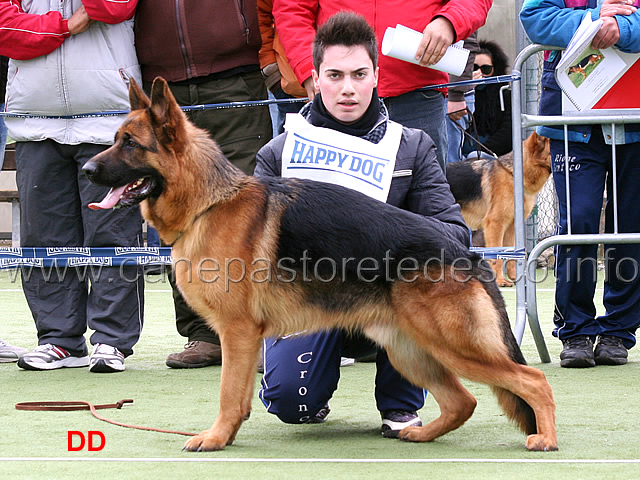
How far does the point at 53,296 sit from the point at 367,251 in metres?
2.59

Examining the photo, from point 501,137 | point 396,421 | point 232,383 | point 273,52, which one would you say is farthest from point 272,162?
point 501,137

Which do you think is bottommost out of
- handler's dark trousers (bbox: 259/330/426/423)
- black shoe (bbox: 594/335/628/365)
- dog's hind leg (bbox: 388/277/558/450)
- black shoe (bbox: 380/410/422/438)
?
black shoe (bbox: 594/335/628/365)

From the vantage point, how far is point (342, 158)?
3.53 m

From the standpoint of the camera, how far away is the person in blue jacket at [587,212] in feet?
15.6

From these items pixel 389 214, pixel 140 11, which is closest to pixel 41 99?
pixel 140 11

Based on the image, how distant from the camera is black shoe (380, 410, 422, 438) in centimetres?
335

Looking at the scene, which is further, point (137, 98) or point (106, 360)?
point (106, 360)

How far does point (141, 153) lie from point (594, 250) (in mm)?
2884

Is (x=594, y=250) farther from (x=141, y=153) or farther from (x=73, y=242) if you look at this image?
(x=73, y=242)

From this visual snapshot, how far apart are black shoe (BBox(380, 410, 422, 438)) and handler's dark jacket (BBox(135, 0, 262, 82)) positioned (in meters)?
2.44

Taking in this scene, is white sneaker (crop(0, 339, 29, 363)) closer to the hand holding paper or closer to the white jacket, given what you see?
the white jacket

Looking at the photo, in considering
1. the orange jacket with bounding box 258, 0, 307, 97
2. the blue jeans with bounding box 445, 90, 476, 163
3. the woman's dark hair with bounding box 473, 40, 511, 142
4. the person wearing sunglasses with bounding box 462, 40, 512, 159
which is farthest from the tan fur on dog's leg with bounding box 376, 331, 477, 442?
the woman's dark hair with bounding box 473, 40, 511, 142

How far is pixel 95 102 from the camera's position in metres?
4.75

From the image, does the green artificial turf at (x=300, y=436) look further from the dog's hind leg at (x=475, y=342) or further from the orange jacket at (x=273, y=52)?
the orange jacket at (x=273, y=52)
